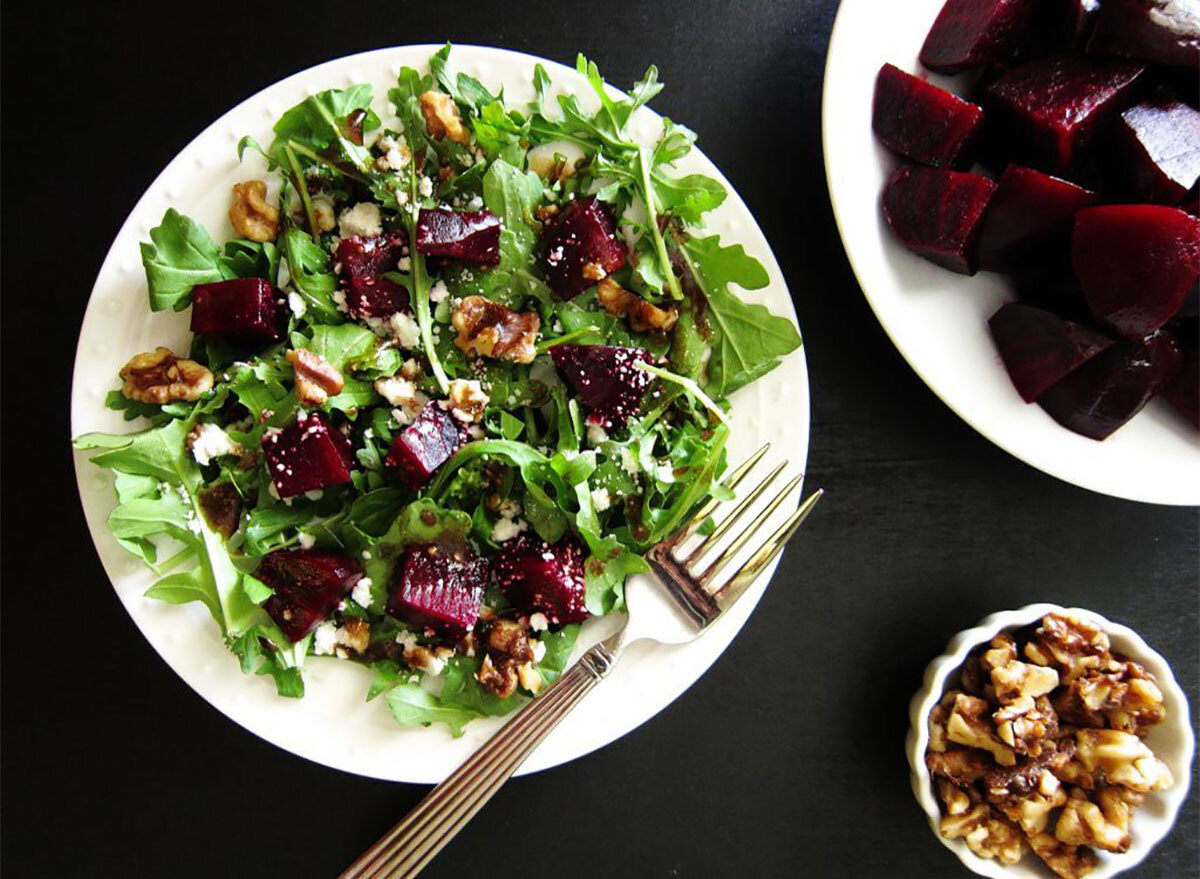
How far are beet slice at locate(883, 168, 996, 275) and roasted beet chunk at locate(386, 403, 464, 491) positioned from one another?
2.66 ft

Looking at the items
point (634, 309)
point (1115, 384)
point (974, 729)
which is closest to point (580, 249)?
point (634, 309)

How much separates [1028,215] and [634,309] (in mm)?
662

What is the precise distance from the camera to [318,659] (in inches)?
55.0

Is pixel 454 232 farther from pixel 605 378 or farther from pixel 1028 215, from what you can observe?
pixel 1028 215

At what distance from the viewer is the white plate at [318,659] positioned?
1.39 metres

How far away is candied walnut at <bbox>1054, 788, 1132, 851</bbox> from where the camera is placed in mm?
1499

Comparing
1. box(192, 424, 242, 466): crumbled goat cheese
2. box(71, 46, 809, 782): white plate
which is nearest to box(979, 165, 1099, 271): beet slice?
box(71, 46, 809, 782): white plate

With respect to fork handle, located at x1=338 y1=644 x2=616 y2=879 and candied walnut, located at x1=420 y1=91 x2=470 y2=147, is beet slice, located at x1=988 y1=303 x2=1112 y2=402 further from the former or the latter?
candied walnut, located at x1=420 y1=91 x2=470 y2=147

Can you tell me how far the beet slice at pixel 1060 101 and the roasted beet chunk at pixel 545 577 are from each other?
100 cm

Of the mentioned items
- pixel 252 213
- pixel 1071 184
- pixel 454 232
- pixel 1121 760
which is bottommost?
pixel 1121 760

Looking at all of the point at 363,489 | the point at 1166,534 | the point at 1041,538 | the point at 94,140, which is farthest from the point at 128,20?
the point at 1166,534

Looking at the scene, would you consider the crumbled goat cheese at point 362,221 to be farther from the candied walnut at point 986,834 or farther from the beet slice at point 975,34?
the candied walnut at point 986,834

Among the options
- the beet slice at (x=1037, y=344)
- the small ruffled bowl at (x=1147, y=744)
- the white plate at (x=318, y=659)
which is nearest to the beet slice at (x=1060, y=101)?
the beet slice at (x=1037, y=344)

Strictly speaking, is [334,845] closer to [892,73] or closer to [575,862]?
[575,862]
